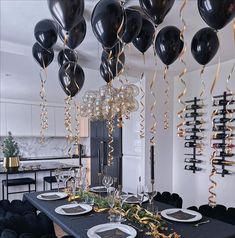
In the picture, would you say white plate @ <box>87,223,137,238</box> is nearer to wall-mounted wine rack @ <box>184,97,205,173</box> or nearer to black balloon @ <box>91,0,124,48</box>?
black balloon @ <box>91,0,124,48</box>

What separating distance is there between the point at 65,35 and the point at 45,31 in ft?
1.70

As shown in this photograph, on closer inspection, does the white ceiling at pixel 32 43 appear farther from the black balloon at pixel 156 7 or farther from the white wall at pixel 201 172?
the black balloon at pixel 156 7

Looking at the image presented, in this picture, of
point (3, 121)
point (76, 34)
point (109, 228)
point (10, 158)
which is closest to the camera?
point (109, 228)

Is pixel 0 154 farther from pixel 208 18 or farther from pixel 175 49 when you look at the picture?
pixel 208 18

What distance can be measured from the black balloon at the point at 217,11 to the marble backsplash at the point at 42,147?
19.9 feet

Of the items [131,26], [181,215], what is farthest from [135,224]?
[131,26]

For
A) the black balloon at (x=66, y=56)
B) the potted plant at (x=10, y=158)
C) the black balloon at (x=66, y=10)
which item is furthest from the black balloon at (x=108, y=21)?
the potted plant at (x=10, y=158)

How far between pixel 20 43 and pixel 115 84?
2209 millimetres

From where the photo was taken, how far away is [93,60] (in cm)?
325

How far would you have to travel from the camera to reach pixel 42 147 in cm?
707

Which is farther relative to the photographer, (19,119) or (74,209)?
(19,119)

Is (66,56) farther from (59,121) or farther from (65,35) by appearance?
(59,121)

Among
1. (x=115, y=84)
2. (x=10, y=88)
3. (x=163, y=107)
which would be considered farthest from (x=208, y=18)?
(x=10, y=88)

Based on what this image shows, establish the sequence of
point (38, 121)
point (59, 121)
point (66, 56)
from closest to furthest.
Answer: point (66, 56) < point (38, 121) < point (59, 121)
